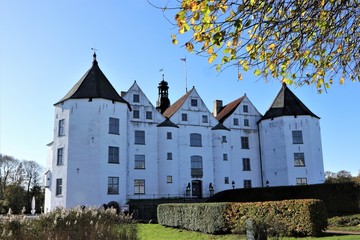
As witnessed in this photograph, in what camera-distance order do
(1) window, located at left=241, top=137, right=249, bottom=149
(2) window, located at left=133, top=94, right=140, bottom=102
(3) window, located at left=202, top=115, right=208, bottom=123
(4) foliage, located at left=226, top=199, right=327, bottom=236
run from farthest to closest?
1. (1) window, located at left=241, top=137, right=249, bottom=149
2. (3) window, located at left=202, top=115, right=208, bottom=123
3. (2) window, located at left=133, top=94, right=140, bottom=102
4. (4) foliage, located at left=226, top=199, right=327, bottom=236

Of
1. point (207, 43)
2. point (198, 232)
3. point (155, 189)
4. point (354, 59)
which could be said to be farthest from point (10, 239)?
point (155, 189)

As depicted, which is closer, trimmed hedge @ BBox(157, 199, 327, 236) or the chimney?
trimmed hedge @ BBox(157, 199, 327, 236)

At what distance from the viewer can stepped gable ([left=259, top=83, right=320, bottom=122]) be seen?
40.7 meters

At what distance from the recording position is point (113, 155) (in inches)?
1308

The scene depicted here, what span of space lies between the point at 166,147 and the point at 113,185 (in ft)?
26.2

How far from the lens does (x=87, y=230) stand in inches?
391

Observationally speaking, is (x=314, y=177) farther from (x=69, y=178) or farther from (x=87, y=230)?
(x=87, y=230)

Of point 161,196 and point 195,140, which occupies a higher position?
point 195,140

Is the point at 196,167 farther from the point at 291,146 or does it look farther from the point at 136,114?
the point at 291,146

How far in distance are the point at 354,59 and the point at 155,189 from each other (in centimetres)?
3115

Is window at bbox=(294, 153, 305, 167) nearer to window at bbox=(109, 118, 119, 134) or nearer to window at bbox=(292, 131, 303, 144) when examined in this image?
window at bbox=(292, 131, 303, 144)

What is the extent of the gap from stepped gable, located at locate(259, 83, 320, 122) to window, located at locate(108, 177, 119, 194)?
768 inches

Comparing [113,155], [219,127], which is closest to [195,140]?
[219,127]

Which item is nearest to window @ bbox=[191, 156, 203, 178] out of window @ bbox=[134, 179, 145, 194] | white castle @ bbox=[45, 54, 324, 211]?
white castle @ bbox=[45, 54, 324, 211]
